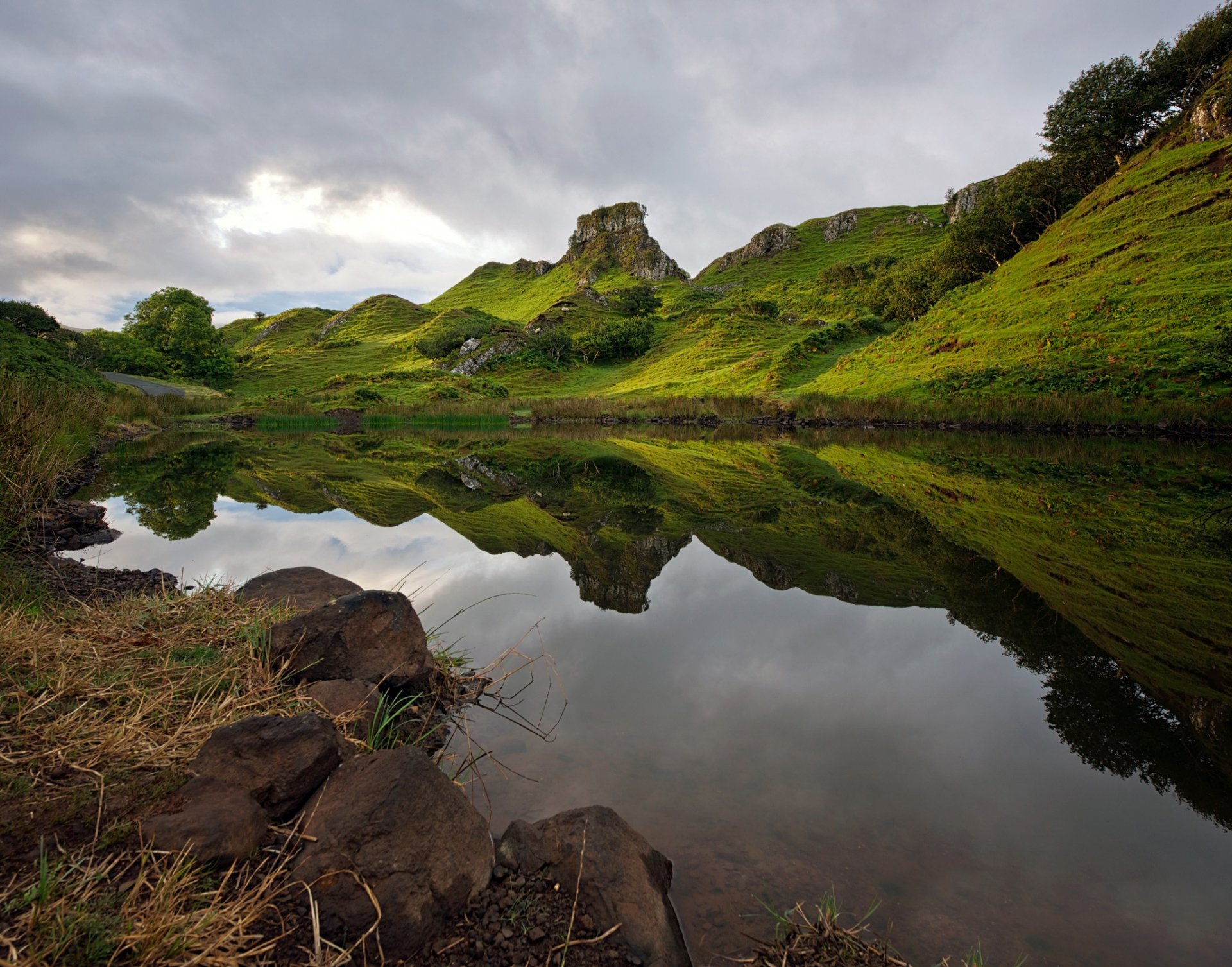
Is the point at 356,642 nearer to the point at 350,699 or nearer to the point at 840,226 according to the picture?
the point at 350,699

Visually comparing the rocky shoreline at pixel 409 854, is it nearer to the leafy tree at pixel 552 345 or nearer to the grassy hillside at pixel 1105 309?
the grassy hillside at pixel 1105 309

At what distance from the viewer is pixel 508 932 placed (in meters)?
2.30

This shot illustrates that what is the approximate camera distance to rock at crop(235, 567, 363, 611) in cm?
534

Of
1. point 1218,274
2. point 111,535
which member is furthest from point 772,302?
point 111,535

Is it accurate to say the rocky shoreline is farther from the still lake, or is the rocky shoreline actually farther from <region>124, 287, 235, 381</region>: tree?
<region>124, 287, 235, 381</region>: tree

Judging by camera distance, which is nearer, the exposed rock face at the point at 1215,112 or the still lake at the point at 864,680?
the still lake at the point at 864,680

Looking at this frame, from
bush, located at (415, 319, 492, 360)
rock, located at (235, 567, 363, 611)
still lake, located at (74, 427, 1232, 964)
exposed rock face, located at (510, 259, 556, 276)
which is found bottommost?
still lake, located at (74, 427, 1232, 964)

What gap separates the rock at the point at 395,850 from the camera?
2.19 m

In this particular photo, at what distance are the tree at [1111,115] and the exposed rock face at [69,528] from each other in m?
60.5

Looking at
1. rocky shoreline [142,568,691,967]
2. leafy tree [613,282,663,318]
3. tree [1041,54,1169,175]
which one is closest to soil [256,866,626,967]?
rocky shoreline [142,568,691,967]

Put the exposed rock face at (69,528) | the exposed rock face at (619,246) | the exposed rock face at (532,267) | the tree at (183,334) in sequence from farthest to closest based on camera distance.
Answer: the exposed rock face at (532,267) < the exposed rock face at (619,246) < the tree at (183,334) < the exposed rock face at (69,528)

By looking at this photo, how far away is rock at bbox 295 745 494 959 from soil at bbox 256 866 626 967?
0.06 m

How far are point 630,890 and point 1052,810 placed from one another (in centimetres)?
249

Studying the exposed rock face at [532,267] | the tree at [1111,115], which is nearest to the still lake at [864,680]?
the tree at [1111,115]
